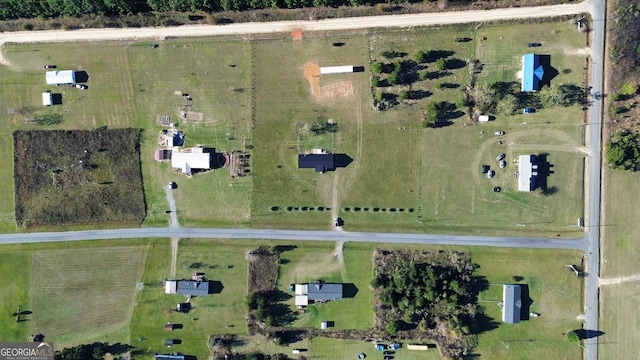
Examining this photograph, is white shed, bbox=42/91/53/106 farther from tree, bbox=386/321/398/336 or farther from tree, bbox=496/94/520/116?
tree, bbox=496/94/520/116

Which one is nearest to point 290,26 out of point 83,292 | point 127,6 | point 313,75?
point 313,75

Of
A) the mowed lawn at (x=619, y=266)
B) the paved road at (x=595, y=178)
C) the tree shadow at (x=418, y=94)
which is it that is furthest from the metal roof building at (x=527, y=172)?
the tree shadow at (x=418, y=94)

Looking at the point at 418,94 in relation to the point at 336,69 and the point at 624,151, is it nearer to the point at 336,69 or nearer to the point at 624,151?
the point at 336,69

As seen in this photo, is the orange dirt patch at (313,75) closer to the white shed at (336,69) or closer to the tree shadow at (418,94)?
the white shed at (336,69)

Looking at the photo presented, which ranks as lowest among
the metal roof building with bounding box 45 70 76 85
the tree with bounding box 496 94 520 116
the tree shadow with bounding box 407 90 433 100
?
the tree with bounding box 496 94 520 116

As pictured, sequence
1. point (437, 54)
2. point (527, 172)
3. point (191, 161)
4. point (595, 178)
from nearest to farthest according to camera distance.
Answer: point (527, 172) < point (595, 178) < point (437, 54) < point (191, 161)

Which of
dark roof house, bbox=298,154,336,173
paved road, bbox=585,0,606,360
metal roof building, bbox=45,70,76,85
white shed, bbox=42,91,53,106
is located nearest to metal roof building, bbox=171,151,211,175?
dark roof house, bbox=298,154,336,173

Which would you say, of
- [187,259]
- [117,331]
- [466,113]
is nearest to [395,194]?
[466,113]
